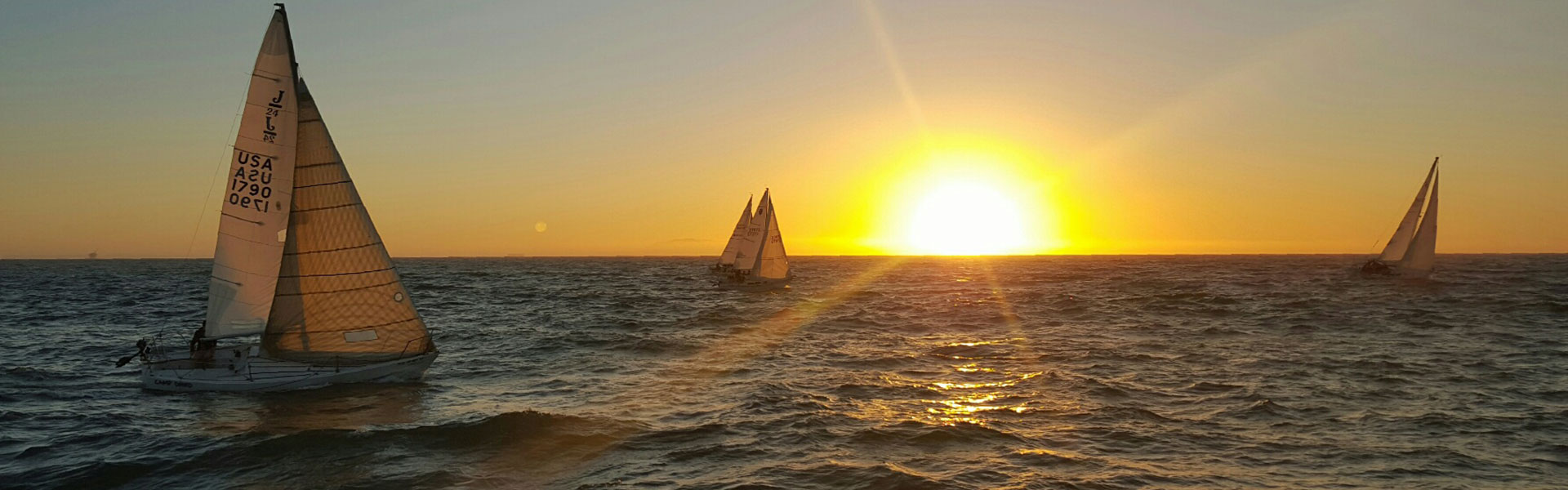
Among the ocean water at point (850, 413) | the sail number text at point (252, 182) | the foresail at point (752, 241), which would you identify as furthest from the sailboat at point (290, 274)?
the foresail at point (752, 241)

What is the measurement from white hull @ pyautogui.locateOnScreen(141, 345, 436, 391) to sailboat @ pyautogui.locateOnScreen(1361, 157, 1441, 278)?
77161mm

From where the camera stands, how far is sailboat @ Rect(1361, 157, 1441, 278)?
228 feet

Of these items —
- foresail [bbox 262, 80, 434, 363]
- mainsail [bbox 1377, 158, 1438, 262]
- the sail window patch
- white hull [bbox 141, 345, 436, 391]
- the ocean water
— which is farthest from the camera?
mainsail [bbox 1377, 158, 1438, 262]

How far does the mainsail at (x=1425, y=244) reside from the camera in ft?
229

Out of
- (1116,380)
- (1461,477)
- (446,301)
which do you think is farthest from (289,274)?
(446,301)

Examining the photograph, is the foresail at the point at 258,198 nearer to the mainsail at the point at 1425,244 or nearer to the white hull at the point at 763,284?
the white hull at the point at 763,284

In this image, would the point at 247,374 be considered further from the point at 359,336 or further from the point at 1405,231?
the point at 1405,231

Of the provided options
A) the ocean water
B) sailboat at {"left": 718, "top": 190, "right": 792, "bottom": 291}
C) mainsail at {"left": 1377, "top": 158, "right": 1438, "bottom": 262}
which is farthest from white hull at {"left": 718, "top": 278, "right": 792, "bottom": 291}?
mainsail at {"left": 1377, "top": 158, "right": 1438, "bottom": 262}

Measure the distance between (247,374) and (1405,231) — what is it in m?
85.2

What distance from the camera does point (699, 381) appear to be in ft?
86.5

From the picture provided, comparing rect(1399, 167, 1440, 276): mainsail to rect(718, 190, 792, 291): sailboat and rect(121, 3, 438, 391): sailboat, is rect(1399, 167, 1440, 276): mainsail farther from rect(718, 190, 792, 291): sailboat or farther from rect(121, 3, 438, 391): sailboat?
rect(121, 3, 438, 391): sailboat

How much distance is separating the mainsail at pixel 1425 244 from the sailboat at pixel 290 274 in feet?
251

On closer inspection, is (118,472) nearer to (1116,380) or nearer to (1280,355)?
(1116,380)

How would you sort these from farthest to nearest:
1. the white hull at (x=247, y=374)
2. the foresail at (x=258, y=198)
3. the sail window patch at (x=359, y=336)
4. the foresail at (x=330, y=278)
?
the sail window patch at (x=359, y=336), the white hull at (x=247, y=374), the foresail at (x=330, y=278), the foresail at (x=258, y=198)
